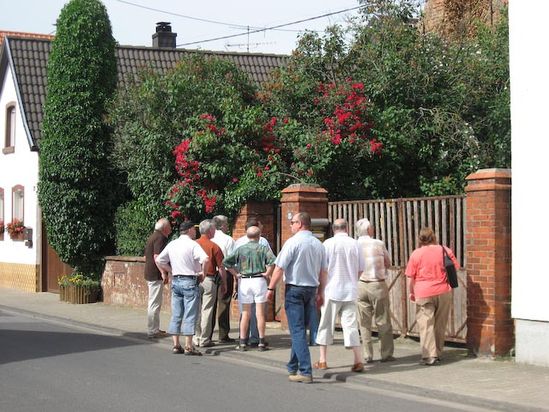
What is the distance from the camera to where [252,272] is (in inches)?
520

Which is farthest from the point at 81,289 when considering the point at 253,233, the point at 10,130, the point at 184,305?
the point at 253,233

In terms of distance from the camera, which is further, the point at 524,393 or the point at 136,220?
the point at 136,220

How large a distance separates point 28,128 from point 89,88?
188 inches

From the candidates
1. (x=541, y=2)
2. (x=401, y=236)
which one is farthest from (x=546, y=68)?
(x=401, y=236)

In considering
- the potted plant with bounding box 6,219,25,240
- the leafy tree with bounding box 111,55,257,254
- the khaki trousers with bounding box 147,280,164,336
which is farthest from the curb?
the potted plant with bounding box 6,219,25,240

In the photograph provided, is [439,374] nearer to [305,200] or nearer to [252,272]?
[252,272]

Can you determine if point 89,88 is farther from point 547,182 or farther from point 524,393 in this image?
point 524,393

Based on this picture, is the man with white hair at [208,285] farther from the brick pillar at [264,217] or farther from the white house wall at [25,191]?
the white house wall at [25,191]

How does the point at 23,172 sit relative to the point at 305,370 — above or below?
above

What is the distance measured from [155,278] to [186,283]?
2.14 meters

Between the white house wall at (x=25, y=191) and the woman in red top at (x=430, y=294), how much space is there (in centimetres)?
1668

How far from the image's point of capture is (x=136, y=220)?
2073 cm

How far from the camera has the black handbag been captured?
11.7 m

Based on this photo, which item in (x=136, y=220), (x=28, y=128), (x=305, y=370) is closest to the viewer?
(x=305, y=370)
